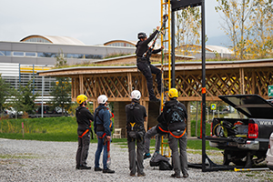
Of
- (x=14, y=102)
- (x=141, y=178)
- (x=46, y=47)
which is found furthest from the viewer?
(x=46, y=47)

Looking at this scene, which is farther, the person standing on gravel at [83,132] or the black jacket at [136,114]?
the person standing on gravel at [83,132]

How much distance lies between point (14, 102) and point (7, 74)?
Answer: 42.4 ft

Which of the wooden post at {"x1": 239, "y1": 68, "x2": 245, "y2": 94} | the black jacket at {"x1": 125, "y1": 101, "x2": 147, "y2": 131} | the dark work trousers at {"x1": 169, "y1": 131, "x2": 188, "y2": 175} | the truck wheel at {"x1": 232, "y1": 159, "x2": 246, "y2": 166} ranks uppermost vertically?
the wooden post at {"x1": 239, "y1": 68, "x2": 245, "y2": 94}

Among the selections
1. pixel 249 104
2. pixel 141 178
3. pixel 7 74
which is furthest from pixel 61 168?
pixel 7 74

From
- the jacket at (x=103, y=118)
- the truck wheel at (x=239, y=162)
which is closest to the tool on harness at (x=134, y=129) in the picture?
the jacket at (x=103, y=118)

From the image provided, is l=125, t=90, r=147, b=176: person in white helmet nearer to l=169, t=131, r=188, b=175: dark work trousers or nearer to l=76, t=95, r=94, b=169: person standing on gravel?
l=169, t=131, r=188, b=175: dark work trousers

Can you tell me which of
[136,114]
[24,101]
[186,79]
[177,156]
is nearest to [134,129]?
[136,114]

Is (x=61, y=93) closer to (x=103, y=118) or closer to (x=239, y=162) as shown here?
(x=103, y=118)

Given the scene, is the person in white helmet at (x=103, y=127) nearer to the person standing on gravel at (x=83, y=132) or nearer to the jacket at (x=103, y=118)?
the jacket at (x=103, y=118)

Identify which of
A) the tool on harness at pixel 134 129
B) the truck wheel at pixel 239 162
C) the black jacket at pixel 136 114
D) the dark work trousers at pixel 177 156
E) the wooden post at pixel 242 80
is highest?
the wooden post at pixel 242 80

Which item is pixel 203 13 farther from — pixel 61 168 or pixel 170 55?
pixel 61 168

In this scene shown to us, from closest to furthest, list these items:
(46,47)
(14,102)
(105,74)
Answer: (105,74) < (14,102) < (46,47)

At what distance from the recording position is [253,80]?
76.6 ft

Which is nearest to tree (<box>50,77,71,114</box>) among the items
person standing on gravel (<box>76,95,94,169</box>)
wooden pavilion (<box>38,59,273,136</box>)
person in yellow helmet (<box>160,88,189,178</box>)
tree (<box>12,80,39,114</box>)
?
tree (<box>12,80,39,114</box>)
